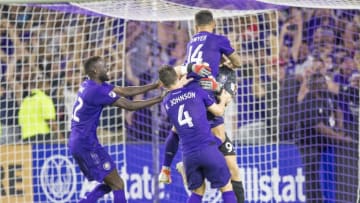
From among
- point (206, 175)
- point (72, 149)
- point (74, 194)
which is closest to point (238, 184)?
point (206, 175)

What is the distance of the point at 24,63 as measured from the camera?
16.8 meters

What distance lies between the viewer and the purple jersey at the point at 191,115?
42.1 ft

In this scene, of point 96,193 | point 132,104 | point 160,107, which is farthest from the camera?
point 160,107

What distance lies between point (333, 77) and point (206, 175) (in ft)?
11.6

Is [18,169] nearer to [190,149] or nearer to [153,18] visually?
[153,18]

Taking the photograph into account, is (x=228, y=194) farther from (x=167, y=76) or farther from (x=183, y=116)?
(x=167, y=76)

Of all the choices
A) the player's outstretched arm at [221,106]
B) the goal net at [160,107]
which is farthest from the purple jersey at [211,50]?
the goal net at [160,107]

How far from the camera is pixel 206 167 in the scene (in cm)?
1286

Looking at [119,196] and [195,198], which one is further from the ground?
[119,196]

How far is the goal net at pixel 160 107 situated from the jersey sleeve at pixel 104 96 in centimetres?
155

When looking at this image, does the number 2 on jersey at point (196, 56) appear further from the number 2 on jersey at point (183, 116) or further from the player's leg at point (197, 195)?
the player's leg at point (197, 195)

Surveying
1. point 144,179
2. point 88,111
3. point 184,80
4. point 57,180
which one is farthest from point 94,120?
point 57,180

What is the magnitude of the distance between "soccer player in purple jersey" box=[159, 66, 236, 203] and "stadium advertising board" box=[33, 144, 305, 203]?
9.63ft

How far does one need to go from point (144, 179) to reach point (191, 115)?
12.2 feet
